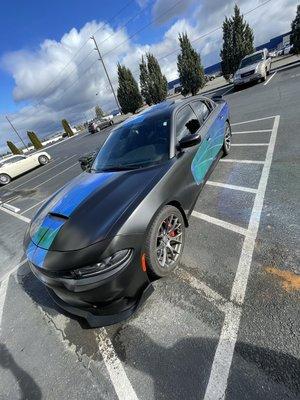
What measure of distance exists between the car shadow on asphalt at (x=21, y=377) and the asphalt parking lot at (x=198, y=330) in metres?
0.01

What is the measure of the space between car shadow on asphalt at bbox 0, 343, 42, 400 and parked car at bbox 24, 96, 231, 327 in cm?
69

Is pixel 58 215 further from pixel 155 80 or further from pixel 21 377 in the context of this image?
pixel 155 80

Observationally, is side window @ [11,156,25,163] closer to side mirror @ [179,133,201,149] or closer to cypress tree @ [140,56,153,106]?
side mirror @ [179,133,201,149]

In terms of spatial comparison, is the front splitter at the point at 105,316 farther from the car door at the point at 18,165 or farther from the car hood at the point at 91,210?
the car door at the point at 18,165

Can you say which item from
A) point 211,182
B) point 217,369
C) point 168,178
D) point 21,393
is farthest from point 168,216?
point 211,182

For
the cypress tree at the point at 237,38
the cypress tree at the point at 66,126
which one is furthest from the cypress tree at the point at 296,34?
the cypress tree at the point at 66,126

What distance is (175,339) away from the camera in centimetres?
225

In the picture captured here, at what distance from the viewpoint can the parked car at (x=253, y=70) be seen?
51.5ft

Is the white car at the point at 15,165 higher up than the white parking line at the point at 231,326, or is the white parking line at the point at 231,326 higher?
the white car at the point at 15,165

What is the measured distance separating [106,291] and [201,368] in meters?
0.97

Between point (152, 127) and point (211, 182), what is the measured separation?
1.89 m

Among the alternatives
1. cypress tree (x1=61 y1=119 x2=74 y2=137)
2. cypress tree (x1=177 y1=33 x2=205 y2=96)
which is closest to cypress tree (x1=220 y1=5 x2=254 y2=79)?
cypress tree (x1=177 y1=33 x2=205 y2=96)

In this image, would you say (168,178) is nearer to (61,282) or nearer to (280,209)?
(61,282)

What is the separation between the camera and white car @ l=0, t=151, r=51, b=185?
13.8m
